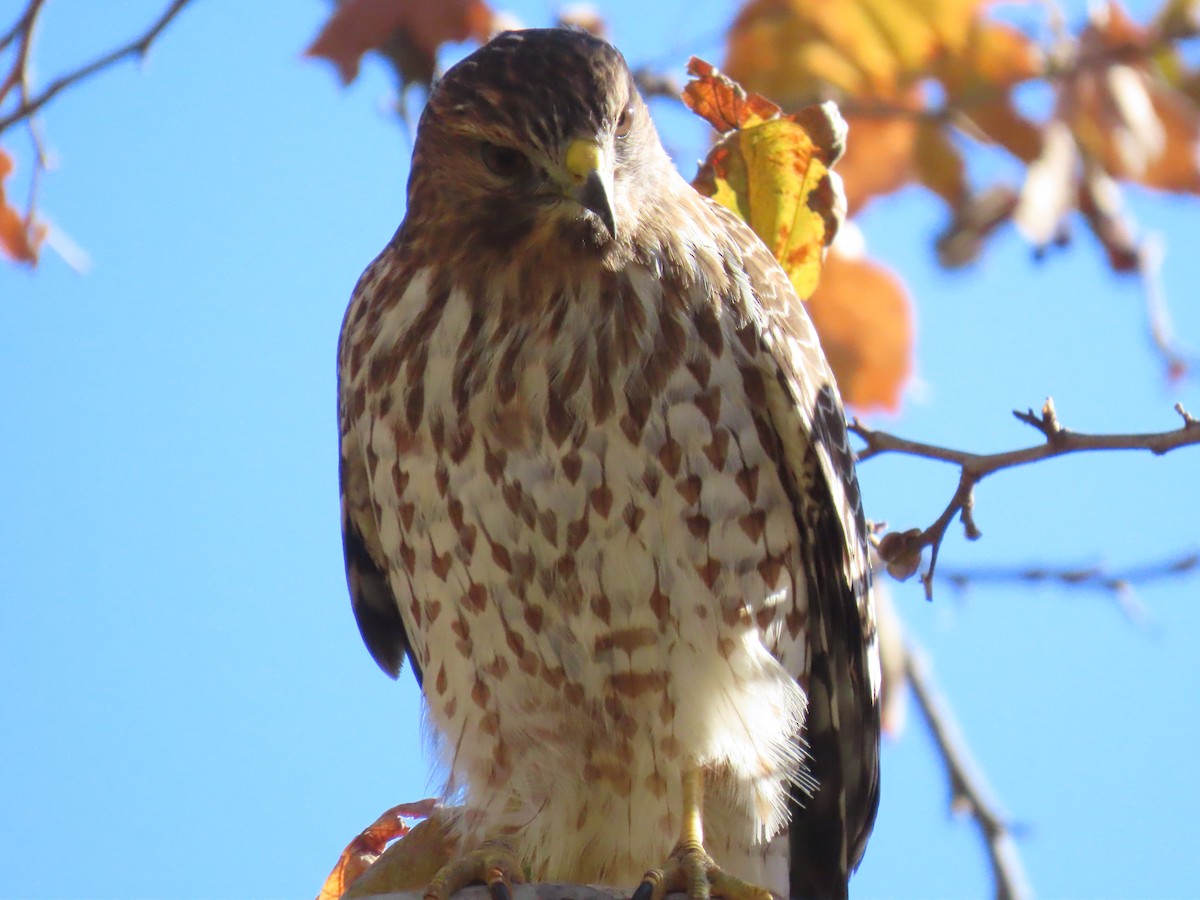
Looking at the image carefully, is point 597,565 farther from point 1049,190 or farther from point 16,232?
point 16,232

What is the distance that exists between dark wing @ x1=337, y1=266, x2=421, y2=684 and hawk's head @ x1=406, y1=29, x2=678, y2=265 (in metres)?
0.38

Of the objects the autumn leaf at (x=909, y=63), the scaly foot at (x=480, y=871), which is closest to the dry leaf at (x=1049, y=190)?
the autumn leaf at (x=909, y=63)

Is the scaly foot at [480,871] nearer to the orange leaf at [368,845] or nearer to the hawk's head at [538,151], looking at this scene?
the orange leaf at [368,845]

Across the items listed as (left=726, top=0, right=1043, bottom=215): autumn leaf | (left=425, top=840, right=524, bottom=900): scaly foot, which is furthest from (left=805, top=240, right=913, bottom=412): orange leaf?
(left=425, top=840, right=524, bottom=900): scaly foot

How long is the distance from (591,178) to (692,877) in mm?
1413

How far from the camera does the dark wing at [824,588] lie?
12.2 feet

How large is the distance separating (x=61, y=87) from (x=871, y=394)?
251 centimetres

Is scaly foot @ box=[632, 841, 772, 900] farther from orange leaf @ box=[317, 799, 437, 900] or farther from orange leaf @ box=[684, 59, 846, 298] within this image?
orange leaf @ box=[684, 59, 846, 298]

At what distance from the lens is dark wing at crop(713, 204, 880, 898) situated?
147 inches

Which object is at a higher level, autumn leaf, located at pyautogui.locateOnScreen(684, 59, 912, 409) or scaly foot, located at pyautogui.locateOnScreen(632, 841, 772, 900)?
autumn leaf, located at pyautogui.locateOnScreen(684, 59, 912, 409)

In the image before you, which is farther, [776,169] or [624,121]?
[776,169]

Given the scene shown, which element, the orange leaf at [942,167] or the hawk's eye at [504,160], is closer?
the hawk's eye at [504,160]

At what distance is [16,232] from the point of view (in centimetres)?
498

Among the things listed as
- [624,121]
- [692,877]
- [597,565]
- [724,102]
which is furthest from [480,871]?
[724,102]
